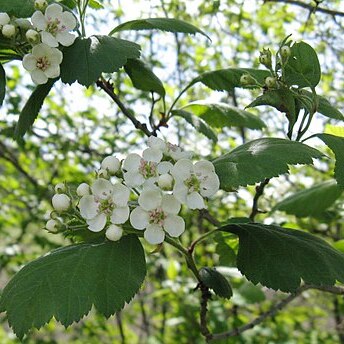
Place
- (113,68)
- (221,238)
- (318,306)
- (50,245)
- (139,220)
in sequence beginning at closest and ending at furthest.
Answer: (139,220), (113,68), (221,238), (50,245), (318,306)

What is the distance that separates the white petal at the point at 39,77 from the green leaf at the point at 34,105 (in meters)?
0.10

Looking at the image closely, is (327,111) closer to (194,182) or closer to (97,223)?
(194,182)

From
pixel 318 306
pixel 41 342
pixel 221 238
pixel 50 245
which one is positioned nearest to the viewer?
pixel 221 238

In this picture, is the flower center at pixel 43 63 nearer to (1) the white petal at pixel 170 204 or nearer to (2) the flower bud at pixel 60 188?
(2) the flower bud at pixel 60 188

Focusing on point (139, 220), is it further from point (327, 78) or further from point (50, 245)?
point (327, 78)

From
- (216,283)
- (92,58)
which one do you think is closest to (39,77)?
(92,58)

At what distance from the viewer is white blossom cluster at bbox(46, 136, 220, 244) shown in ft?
4.75

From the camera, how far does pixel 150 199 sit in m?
1.44

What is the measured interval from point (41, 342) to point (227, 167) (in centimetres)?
323

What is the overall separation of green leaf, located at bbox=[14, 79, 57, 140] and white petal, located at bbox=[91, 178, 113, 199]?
0.46m

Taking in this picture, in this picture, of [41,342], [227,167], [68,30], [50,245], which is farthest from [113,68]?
[41,342]

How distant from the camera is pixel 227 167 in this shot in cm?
150

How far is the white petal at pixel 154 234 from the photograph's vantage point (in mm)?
1477

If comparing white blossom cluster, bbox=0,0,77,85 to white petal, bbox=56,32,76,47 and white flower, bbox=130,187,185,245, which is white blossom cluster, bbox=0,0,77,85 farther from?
white flower, bbox=130,187,185,245
